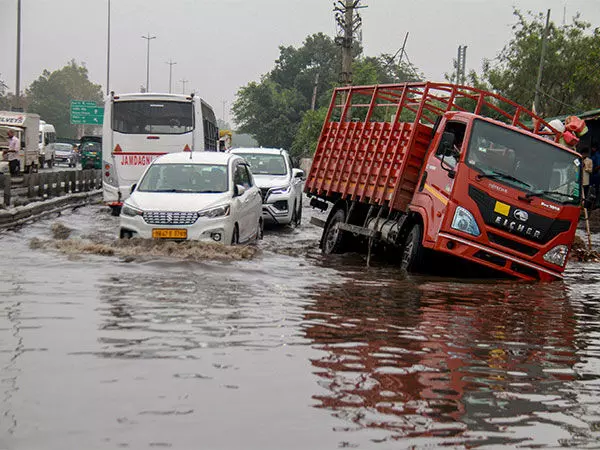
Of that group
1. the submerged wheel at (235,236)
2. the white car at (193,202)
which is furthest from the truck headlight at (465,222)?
the submerged wheel at (235,236)

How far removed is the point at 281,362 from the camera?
6.70m

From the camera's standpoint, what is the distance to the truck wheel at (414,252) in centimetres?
1350

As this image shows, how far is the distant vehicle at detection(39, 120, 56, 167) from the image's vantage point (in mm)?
54719

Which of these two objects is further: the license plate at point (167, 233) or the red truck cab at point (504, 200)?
the license plate at point (167, 233)

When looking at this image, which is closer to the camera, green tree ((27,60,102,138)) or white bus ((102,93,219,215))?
white bus ((102,93,219,215))

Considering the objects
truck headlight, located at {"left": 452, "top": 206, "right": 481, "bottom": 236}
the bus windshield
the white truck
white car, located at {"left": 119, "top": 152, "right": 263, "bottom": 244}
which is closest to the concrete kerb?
the bus windshield

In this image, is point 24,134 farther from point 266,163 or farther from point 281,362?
point 281,362

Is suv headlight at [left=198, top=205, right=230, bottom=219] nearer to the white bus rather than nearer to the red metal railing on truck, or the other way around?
the red metal railing on truck

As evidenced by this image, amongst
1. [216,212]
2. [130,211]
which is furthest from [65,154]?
[216,212]

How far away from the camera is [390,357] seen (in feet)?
23.2

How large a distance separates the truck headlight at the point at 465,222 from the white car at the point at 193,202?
138 inches

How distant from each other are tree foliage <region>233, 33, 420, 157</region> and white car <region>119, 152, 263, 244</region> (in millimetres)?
61102

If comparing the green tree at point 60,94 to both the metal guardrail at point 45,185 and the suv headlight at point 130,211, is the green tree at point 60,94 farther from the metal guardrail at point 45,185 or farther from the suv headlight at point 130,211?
the suv headlight at point 130,211

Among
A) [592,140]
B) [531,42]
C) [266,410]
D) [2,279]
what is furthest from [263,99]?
[266,410]
